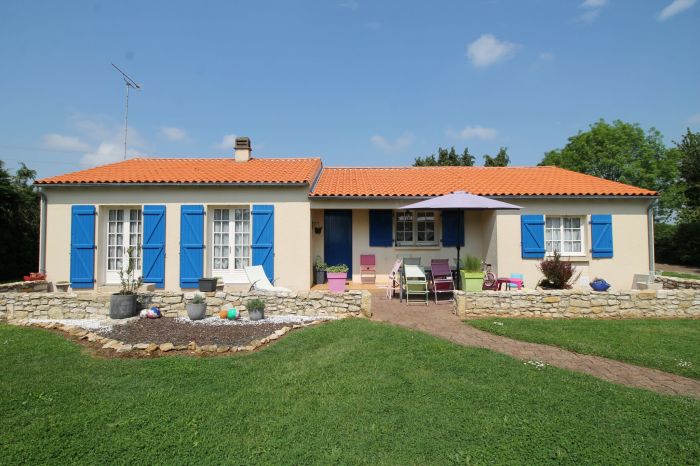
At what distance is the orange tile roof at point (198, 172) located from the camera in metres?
10.1

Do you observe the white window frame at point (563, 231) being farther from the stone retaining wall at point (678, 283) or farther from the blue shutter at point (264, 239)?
the blue shutter at point (264, 239)

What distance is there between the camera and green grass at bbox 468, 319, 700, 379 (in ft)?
16.4

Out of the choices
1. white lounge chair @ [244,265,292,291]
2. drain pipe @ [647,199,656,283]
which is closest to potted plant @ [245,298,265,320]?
white lounge chair @ [244,265,292,291]

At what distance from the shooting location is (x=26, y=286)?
917cm

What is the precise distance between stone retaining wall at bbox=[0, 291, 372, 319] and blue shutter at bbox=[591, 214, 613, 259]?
8.01m

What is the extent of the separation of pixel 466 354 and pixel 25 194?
69.1 feet

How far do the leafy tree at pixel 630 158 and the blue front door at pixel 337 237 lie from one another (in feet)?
85.8

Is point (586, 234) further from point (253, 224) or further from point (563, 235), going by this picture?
point (253, 224)

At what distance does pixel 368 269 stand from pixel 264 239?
352 centimetres

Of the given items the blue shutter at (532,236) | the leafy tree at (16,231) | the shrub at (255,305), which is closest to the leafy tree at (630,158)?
the blue shutter at (532,236)

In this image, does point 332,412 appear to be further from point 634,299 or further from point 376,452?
point 634,299

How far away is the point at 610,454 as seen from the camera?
2.89 meters

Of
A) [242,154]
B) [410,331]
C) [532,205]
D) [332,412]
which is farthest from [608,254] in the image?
[242,154]

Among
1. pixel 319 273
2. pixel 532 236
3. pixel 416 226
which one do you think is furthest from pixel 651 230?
pixel 319 273
